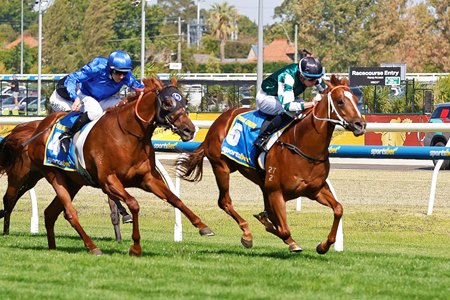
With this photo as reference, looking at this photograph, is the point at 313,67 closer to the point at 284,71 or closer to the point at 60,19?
the point at 284,71

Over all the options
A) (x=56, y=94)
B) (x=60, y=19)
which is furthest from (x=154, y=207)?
(x=60, y=19)

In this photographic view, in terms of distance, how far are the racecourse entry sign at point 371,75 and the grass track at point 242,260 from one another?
21.6 meters

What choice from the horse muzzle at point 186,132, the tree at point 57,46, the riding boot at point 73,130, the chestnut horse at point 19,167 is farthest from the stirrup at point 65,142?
the tree at point 57,46

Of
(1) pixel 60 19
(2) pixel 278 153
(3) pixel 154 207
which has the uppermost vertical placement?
(1) pixel 60 19

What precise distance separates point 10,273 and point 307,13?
72.3 meters

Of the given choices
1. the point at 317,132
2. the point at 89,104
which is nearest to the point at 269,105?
the point at 317,132

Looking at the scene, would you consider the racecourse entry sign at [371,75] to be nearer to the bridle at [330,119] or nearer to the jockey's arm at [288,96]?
the jockey's arm at [288,96]

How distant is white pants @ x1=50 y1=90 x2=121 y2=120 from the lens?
34.8ft

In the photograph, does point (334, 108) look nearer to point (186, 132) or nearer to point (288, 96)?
point (288, 96)

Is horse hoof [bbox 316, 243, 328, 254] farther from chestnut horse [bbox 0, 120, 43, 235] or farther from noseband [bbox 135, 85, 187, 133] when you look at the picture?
chestnut horse [bbox 0, 120, 43, 235]

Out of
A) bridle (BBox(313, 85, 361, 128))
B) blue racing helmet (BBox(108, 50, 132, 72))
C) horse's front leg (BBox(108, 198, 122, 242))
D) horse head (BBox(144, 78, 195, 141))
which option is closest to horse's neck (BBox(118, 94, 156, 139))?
horse head (BBox(144, 78, 195, 141))

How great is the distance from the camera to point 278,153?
10.2m

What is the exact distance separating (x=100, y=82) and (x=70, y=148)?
3.14 ft

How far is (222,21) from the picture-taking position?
12050cm
